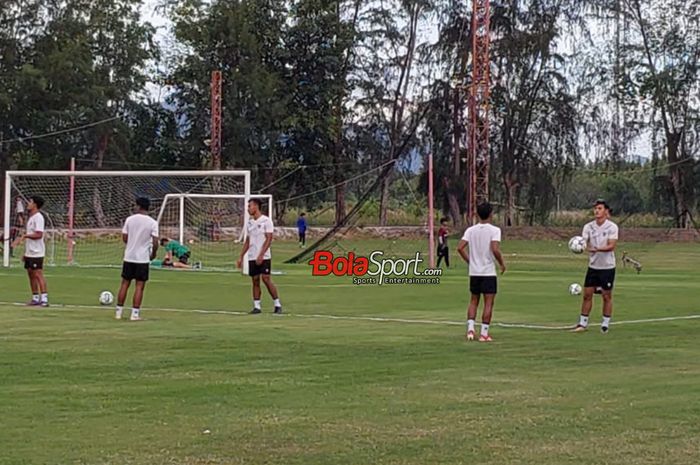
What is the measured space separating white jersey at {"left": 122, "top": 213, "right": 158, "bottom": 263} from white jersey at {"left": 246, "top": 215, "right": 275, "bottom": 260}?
1.81 metres

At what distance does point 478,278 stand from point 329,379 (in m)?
4.23

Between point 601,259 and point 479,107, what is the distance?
156 ft

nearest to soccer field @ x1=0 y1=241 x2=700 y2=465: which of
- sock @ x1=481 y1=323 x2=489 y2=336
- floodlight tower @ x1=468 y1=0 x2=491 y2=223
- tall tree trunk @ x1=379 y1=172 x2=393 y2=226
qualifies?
sock @ x1=481 y1=323 x2=489 y2=336

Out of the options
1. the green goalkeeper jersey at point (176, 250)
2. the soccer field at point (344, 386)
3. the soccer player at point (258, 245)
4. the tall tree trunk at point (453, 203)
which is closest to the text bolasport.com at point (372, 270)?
the green goalkeeper jersey at point (176, 250)

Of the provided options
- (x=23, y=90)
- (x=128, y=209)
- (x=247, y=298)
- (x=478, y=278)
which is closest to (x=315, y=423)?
(x=478, y=278)

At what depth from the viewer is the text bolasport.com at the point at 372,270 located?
29.6 m

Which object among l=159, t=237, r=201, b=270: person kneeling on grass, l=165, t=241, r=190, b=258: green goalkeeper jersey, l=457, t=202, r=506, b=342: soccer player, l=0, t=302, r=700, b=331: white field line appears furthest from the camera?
l=165, t=241, r=190, b=258: green goalkeeper jersey

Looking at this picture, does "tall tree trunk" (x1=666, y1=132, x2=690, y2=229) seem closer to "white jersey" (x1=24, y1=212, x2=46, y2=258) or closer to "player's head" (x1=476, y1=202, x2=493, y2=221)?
"white jersey" (x1=24, y1=212, x2=46, y2=258)

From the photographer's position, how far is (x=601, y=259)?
16.4m

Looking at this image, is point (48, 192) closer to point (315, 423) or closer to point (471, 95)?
point (471, 95)

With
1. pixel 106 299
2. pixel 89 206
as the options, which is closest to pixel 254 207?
pixel 106 299

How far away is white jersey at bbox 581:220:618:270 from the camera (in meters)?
16.3

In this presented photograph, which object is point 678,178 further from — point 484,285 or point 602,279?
point 484,285

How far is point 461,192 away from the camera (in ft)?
250
